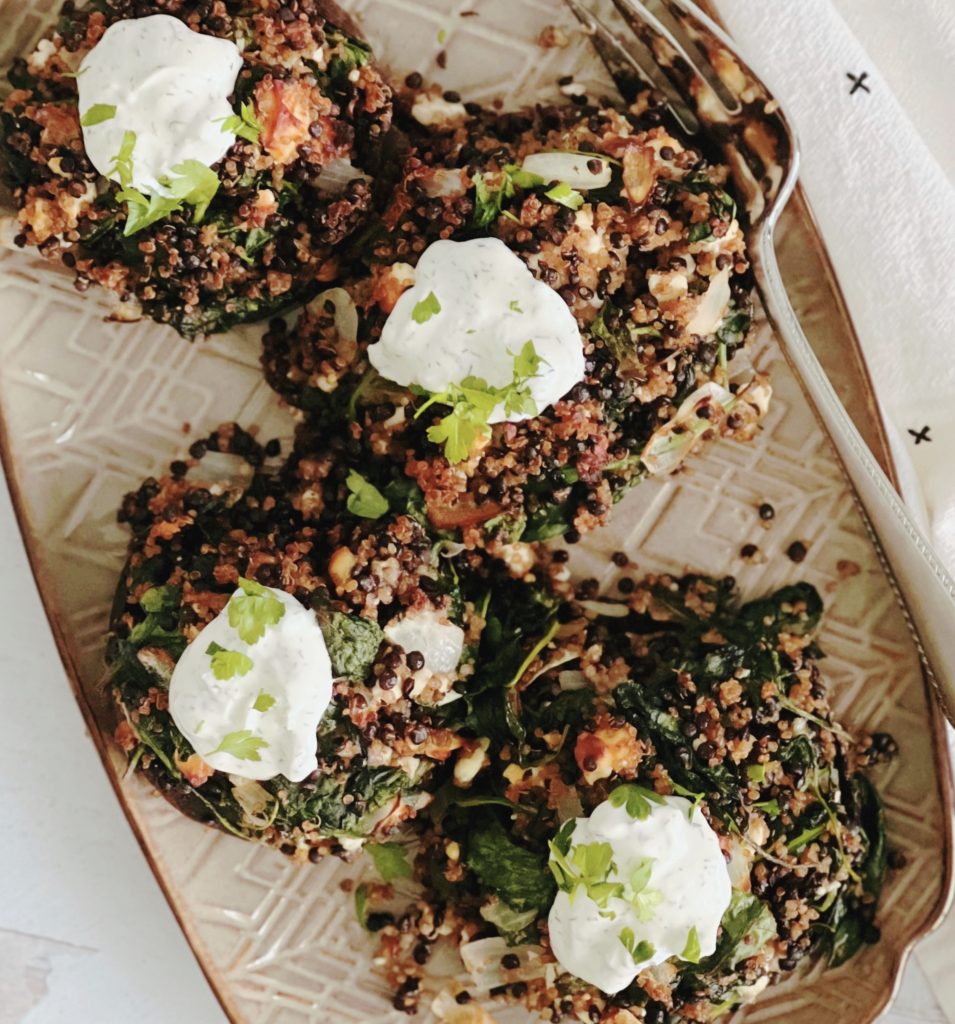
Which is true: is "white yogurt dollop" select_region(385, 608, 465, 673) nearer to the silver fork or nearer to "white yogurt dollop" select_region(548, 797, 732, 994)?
"white yogurt dollop" select_region(548, 797, 732, 994)

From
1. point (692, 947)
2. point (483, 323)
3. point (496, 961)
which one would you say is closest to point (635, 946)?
point (692, 947)

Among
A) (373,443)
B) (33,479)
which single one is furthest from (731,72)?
(33,479)

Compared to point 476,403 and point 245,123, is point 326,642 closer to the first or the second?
point 476,403

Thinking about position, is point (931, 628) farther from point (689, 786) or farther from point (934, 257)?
point (934, 257)

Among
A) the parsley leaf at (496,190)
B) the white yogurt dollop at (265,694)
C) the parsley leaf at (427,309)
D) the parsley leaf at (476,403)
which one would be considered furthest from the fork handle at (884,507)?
the white yogurt dollop at (265,694)

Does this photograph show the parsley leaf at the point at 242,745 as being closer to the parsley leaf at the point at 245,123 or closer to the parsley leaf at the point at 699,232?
the parsley leaf at the point at 245,123
